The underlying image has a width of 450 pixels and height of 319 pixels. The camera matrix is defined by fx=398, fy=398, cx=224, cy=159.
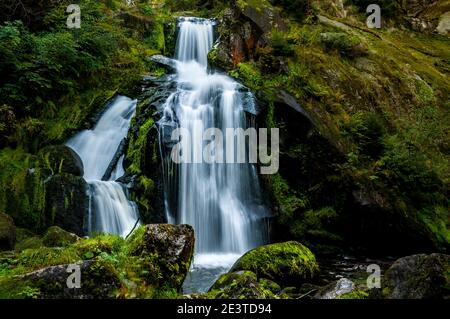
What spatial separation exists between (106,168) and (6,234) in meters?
4.24

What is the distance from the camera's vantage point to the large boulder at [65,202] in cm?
821

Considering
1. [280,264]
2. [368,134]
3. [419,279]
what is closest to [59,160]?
[280,264]

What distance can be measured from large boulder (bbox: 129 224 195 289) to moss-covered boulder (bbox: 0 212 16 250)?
6.43 ft

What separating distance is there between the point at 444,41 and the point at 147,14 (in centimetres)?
1343

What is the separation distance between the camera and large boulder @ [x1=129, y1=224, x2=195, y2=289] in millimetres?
5021

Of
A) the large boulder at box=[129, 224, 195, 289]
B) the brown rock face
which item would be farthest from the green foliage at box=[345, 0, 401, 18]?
the large boulder at box=[129, 224, 195, 289]

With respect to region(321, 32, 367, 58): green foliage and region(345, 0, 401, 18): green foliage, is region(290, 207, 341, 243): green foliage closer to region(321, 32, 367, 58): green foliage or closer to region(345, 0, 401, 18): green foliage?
region(321, 32, 367, 58): green foliage

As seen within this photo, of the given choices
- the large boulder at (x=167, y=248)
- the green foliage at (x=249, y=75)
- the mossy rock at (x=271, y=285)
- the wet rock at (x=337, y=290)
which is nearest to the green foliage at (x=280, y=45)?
the green foliage at (x=249, y=75)

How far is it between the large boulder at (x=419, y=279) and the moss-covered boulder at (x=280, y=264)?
2386 millimetres

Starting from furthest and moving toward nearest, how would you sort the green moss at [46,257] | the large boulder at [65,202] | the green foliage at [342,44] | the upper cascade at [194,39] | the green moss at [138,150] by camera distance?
the upper cascade at [194,39] < the green foliage at [342,44] < the green moss at [138,150] < the large boulder at [65,202] < the green moss at [46,257]

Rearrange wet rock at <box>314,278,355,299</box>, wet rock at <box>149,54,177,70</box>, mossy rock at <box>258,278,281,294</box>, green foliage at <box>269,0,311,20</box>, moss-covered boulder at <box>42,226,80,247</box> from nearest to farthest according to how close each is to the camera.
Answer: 1. wet rock at <box>314,278,355,299</box>
2. moss-covered boulder at <box>42,226,80,247</box>
3. mossy rock at <box>258,278,281,294</box>
4. wet rock at <box>149,54,177,70</box>
5. green foliage at <box>269,0,311,20</box>

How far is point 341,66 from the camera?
13.4 meters

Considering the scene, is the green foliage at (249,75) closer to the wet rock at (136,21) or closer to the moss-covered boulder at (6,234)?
the wet rock at (136,21)

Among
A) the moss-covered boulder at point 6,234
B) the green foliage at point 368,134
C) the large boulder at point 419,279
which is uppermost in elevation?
the green foliage at point 368,134
